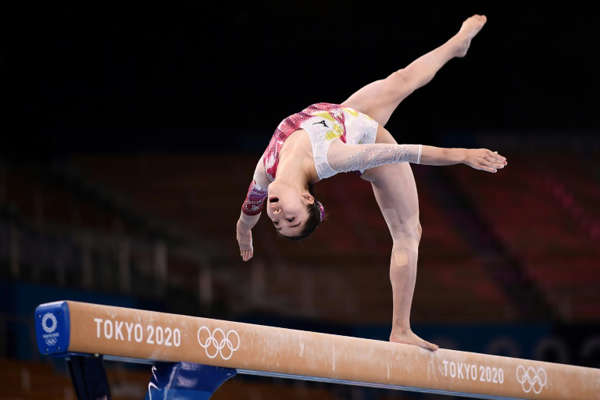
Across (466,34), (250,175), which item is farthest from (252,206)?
(250,175)

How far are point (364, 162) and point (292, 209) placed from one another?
1.26ft

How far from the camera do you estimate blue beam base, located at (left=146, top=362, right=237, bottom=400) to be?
3.57m

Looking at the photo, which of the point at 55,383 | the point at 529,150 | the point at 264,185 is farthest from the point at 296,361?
the point at 529,150

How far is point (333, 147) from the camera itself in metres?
4.13

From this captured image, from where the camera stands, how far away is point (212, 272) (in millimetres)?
13062

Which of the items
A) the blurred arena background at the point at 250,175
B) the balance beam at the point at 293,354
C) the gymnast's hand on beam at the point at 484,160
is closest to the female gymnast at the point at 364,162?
the gymnast's hand on beam at the point at 484,160

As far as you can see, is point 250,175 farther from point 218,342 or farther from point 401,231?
point 218,342

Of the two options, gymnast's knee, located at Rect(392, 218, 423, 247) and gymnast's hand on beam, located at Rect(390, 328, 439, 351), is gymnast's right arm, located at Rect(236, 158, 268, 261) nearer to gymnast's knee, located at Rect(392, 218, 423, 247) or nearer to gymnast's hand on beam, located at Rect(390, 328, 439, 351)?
gymnast's knee, located at Rect(392, 218, 423, 247)

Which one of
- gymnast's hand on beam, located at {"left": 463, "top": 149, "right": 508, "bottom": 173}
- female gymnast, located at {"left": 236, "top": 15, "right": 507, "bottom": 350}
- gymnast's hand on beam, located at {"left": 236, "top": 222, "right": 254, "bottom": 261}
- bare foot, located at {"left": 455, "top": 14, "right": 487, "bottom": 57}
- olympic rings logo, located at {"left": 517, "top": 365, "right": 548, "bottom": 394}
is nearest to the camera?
gymnast's hand on beam, located at {"left": 463, "top": 149, "right": 508, "bottom": 173}

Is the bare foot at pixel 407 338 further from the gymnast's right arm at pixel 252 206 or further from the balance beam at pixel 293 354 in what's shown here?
the gymnast's right arm at pixel 252 206

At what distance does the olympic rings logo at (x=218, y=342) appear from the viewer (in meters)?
3.59

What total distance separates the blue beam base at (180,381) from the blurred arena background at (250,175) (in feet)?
16.7

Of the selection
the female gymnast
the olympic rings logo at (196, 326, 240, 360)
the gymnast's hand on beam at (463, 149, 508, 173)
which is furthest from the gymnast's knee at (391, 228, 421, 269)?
the olympic rings logo at (196, 326, 240, 360)

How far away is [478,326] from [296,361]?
8.68 metres
